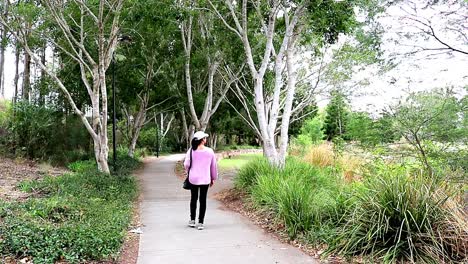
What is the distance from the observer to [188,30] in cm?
2020

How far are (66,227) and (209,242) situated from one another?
2.15 meters

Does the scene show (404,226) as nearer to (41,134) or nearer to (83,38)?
(83,38)

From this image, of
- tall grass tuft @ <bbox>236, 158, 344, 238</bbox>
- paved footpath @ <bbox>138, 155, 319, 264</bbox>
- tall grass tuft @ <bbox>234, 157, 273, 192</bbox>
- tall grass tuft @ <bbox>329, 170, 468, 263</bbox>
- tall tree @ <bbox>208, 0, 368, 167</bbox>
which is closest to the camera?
tall grass tuft @ <bbox>329, 170, 468, 263</bbox>

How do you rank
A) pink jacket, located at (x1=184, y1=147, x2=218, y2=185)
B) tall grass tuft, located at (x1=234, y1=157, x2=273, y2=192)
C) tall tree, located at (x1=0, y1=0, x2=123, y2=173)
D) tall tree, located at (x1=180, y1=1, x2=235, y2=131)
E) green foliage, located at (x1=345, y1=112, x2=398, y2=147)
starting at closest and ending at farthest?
pink jacket, located at (x1=184, y1=147, x2=218, y2=185)
green foliage, located at (x1=345, y1=112, x2=398, y2=147)
tall grass tuft, located at (x1=234, y1=157, x2=273, y2=192)
tall tree, located at (x1=0, y1=0, x2=123, y2=173)
tall tree, located at (x1=180, y1=1, x2=235, y2=131)

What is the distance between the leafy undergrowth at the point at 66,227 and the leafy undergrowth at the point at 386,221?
9.51ft

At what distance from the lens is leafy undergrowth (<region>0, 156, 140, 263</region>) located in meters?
5.47

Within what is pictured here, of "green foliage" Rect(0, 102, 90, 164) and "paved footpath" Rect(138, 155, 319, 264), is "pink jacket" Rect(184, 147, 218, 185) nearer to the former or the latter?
"paved footpath" Rect(138, 155, 319, 264)

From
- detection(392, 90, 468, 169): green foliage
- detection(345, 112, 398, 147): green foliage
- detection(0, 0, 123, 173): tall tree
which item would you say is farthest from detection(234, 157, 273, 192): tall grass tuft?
detection(0, 0, 123, 173): tall tree

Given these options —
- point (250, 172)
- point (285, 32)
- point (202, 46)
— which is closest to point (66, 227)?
point (250, 172)

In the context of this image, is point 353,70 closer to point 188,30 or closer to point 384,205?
point 188,30

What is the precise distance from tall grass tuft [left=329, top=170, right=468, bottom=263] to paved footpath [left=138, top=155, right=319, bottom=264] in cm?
78

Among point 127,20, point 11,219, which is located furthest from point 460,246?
point 127,20

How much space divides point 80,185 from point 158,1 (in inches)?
234

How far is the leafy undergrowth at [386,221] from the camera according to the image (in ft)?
17.9
